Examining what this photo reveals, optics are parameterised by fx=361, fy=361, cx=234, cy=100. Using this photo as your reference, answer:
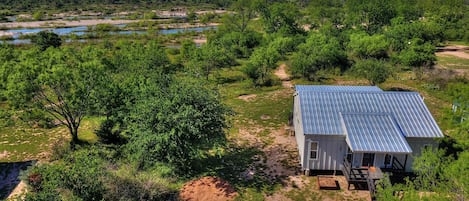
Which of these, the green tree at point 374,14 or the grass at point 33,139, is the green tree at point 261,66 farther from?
the green tree at point 374,14

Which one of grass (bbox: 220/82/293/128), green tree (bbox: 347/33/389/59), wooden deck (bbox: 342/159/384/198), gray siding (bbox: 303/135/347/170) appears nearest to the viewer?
wooden deck (bbox: 342/159/384/198)

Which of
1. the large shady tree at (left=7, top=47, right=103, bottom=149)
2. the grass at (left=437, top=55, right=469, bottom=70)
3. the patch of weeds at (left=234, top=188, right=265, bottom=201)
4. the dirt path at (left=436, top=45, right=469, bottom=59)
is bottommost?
the dirt path at (left=436, top=45, right=469, bottom=59)

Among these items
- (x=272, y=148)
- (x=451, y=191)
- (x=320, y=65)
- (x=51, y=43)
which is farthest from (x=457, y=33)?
(x=51, y=43)

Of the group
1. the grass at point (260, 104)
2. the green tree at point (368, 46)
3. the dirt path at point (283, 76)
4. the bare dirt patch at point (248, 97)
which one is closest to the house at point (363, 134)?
the grass at point (260, 104)

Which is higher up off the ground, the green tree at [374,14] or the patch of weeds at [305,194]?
the green tree at [374,14]

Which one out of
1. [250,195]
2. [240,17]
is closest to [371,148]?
[250,195]

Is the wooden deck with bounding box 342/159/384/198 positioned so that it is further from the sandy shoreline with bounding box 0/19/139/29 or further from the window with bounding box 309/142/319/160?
the sandy shoreline with bounding box 0/19/139/29

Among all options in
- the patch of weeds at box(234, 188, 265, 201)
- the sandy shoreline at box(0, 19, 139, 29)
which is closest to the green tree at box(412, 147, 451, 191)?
the patch of weeds at box(234, 188, 265, 201)
